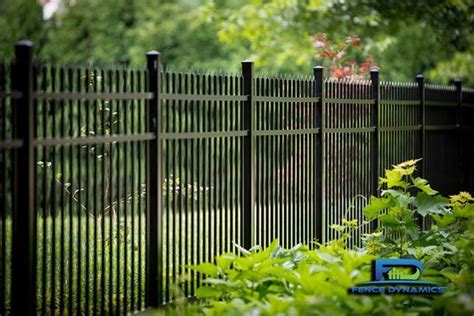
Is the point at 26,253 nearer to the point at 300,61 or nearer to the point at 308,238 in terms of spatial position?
the point at 308,238

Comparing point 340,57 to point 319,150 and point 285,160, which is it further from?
point 285,160

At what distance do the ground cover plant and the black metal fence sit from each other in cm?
54

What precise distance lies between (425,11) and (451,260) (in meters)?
8.51

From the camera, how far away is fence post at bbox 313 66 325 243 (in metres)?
8.73

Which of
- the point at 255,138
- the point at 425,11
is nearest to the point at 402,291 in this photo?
the point at 255,138

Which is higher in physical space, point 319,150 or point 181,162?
point 319,150

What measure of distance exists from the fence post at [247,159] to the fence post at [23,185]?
256cm

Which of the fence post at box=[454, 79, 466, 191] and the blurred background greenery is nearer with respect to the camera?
the fence post at box=[454, 79, 466, 191]

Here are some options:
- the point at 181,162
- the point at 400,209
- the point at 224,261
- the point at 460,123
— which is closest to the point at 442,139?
the point at 460,123

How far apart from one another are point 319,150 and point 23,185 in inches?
163

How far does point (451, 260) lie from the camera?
7125 millimetres

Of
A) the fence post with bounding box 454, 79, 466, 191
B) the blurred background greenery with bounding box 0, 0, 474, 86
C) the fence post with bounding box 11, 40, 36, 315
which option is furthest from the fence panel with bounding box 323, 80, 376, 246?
the blurred background greenery with bounding box 0, 0, 474, 86

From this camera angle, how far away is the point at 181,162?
671 cm

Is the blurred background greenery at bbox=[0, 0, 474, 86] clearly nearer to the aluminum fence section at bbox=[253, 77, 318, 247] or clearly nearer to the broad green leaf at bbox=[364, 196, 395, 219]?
the aluminum fence section at bbox=[253, 77, 318, 247]
